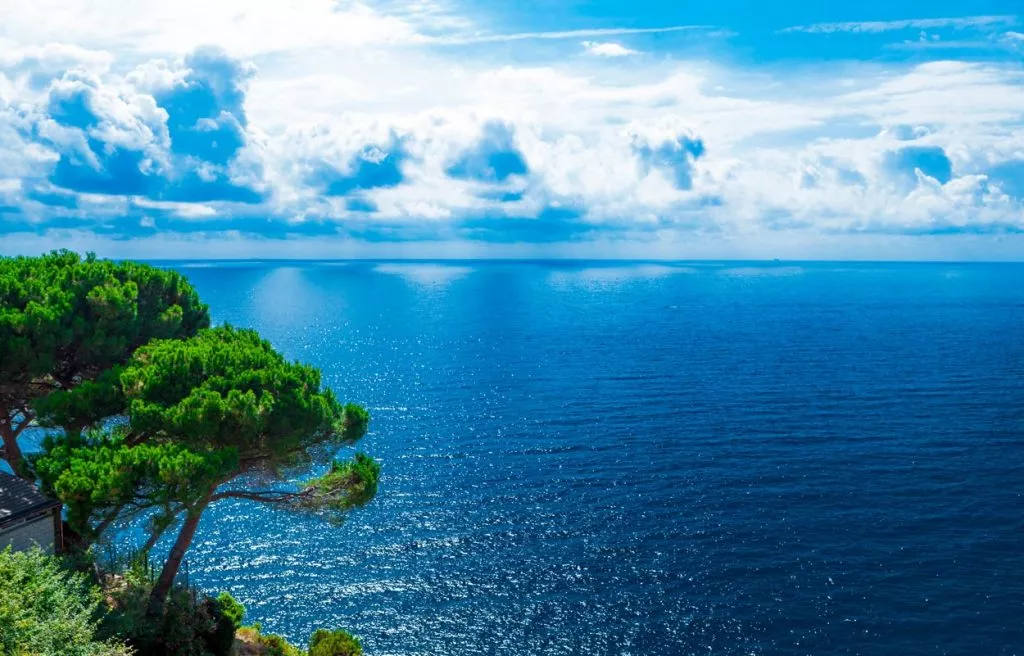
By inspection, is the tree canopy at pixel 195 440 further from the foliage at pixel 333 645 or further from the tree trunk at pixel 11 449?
the foliage at pixel 333 645

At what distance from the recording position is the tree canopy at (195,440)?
88.7ft

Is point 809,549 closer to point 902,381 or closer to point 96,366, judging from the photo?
→ point 96,366

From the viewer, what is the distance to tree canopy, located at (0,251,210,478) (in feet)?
109

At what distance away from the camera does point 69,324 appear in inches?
1417

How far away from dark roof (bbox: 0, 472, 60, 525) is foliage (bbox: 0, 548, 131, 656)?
17.3 feet

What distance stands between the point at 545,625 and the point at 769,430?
146 feet

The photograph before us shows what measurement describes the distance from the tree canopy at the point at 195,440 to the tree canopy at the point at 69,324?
6.90ft

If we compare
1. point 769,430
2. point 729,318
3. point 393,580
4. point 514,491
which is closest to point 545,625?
point 393,580

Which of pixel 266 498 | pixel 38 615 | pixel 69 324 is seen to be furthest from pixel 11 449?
pixel 38 615

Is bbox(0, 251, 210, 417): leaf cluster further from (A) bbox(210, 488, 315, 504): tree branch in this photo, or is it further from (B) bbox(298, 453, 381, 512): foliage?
(B) bbox(298, 453, 381, 512): foliage

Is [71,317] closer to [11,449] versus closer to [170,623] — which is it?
[11,449]

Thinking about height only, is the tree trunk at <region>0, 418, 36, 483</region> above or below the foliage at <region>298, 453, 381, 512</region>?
above

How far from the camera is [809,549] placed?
50.8 m

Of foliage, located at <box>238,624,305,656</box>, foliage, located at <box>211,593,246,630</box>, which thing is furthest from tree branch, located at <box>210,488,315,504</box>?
foliage, located at <box>238,624,305,656</box>
